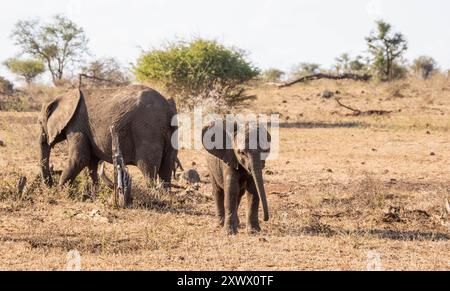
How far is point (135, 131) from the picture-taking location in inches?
386

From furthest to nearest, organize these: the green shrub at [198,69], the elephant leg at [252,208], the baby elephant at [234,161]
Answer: the green shrub at [198,69] → the elephant leg at [252,208] → the baby elephant at [234,161]

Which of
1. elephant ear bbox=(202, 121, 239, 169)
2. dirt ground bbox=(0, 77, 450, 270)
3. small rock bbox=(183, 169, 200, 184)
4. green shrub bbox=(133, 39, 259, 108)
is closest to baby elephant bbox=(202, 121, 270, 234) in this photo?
elephant ear bbox=(202, 121, 239, 169)

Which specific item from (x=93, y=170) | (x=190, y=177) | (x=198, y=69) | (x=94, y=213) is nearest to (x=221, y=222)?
(x=94, y=213)

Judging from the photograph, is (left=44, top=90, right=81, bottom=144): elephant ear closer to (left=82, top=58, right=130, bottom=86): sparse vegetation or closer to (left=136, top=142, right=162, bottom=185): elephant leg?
(left=136, top=142, right=162, bottom=185): elephant leg

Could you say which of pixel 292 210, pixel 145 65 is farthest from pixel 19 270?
pixel 145 65

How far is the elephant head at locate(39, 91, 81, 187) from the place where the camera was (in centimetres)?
1038

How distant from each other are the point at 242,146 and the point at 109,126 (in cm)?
320

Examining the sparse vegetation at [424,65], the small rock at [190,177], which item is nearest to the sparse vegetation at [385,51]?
the sparse vegetation at [424,65]

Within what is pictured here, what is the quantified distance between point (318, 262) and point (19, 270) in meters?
2.66

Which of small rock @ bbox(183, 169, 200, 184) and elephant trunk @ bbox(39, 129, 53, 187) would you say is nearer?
elephant trunk @ bbox(39, 129, 53, 187)

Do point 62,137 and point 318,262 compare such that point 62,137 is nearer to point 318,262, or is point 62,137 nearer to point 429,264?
point 318,262

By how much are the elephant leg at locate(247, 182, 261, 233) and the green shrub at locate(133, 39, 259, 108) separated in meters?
13.7

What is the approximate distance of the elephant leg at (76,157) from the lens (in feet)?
33.3

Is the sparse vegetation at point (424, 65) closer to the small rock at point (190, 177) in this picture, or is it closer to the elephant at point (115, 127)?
the small rock at point (190, 177)
